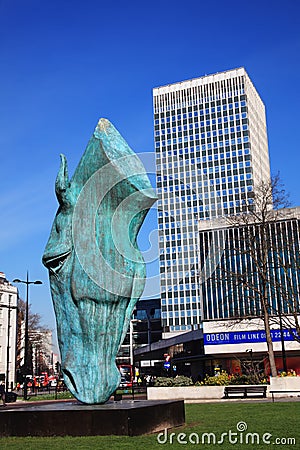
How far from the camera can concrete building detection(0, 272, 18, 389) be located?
7621 cm

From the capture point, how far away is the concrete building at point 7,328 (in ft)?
250

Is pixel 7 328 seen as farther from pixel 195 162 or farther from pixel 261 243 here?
pixel 261 243

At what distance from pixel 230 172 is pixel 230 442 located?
9786cm

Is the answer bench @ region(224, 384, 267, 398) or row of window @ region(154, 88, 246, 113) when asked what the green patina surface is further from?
row of window @ region(154, 88, 246, 113)

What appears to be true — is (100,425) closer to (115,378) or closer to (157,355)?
(115,378)

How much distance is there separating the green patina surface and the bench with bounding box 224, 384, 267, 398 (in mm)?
12995

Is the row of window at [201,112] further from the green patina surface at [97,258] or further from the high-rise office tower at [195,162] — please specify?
the green patina surface at [97,258]

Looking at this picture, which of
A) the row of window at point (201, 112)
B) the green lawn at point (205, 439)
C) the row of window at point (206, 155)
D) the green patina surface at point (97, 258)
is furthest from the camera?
the row of window at point (201, 112)

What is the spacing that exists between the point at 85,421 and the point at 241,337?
41115mm

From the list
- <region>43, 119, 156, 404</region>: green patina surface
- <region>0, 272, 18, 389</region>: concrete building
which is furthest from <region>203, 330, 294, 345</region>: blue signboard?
<region>43, 119, 156, 404</region>: green patina surface

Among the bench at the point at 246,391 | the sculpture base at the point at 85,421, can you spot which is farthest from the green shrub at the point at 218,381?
the sculpture base at the point at 85,421

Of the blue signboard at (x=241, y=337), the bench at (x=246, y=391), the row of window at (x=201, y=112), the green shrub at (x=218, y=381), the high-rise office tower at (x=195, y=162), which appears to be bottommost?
the bench at (x=246, y=391)

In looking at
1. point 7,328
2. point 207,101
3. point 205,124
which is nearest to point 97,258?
point 7,328

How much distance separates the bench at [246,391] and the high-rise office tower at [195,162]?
7653cm
